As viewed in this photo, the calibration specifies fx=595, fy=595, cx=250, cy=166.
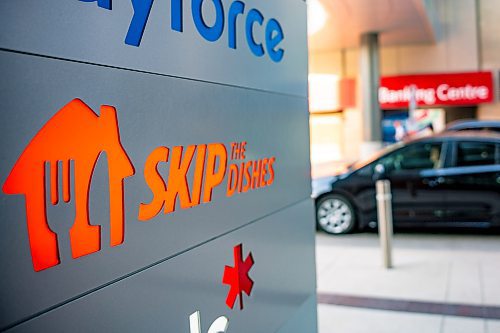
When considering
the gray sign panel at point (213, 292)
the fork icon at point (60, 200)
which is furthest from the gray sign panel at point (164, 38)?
the gray sign panel at point (213, 292)

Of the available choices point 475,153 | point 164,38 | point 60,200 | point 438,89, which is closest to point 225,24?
point 164,38

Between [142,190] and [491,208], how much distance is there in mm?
6950

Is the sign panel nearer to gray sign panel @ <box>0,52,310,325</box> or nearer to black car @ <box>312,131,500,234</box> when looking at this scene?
gray sign panel @ <box>0,52,310,325</box>

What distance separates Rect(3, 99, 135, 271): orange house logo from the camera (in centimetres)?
162

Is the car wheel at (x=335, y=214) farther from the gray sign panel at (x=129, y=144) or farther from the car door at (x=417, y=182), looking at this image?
the gray sign panel at (x=129, y=144)

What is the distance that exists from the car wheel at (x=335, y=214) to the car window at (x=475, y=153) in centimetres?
169

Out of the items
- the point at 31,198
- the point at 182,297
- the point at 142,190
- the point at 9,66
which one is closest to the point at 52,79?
the point at 9,66

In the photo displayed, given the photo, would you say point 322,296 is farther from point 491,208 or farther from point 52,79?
point 52,79

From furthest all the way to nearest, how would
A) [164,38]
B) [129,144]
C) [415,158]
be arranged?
[415,158] → [164,38] → [129,144]

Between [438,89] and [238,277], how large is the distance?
21.4 m

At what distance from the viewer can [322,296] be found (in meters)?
5.72

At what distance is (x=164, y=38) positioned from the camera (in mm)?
2309

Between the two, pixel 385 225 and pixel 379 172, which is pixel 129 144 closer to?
pixel 385 225

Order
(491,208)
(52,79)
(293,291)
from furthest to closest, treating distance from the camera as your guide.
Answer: (491,208)
(293,291)
(52,79)
